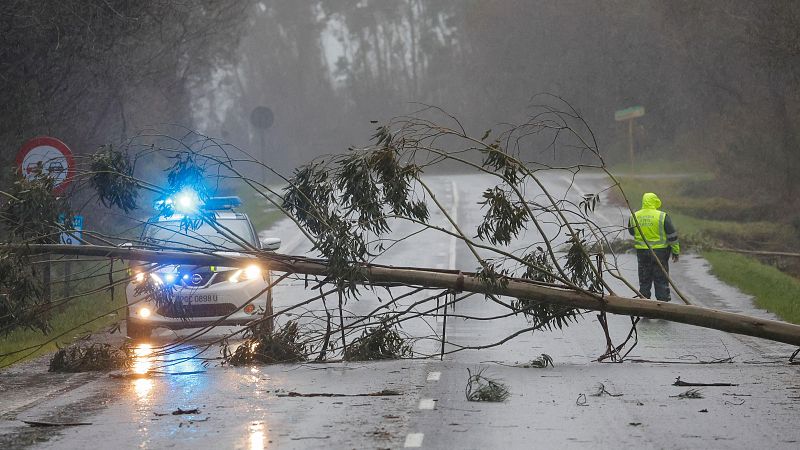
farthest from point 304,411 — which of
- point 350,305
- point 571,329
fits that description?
point 350,305

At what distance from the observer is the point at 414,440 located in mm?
8141

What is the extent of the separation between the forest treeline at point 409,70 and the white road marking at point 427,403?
589cm

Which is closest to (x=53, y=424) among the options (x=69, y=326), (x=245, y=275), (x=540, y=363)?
(x=540, y=363)

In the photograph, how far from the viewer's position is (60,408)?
10.0m

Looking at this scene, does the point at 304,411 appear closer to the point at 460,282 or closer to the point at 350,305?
the point at 460,282

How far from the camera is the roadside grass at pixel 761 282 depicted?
17.0 m

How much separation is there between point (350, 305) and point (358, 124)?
6792cm

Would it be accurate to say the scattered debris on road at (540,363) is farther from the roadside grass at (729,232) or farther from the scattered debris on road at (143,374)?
the roadside grass at (729,232)

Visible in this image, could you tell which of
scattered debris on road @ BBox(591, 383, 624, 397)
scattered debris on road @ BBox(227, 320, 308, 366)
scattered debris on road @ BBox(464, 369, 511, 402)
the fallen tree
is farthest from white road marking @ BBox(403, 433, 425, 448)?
scattered debris on road @ BBox(227, 320, 308, 366)

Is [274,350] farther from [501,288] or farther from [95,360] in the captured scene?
[501,288]

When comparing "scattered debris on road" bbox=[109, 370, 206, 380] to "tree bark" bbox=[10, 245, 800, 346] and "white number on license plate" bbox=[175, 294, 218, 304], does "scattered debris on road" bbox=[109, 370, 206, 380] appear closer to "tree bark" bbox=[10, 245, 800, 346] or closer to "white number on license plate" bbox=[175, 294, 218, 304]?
"tree bark" bbox=[10, 245, 800, 346]

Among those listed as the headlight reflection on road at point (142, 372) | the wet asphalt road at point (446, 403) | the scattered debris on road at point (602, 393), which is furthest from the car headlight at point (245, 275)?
the scattered debris on road at point (602, 393)

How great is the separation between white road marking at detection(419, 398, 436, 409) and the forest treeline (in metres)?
5.89

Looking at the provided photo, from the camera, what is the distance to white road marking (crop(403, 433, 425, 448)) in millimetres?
7975
